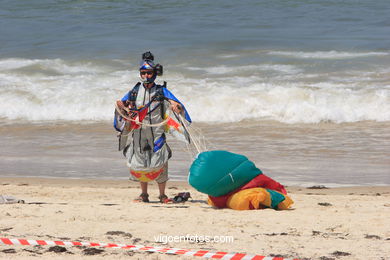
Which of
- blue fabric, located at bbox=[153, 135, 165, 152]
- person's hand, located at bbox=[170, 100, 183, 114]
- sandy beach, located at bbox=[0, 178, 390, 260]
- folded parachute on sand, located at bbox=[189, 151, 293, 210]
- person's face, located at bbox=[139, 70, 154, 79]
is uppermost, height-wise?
person's face, located at bbox=[139, 70, 154, 79]

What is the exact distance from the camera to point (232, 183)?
7250 mm

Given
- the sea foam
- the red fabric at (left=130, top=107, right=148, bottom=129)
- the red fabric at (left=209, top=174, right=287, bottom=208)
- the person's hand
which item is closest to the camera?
the red fabric at (left=209, top=174, right=287, bottom=208)

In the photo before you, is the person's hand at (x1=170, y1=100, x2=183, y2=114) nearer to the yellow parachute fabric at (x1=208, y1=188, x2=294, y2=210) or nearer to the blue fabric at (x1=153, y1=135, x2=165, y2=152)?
the blue fabric at (x1=153, y1=135, x2=165, y2=152)

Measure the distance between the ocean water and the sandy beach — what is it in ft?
6.53

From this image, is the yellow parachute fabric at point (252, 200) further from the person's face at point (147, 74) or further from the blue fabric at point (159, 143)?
the person's face at point (147, 74)

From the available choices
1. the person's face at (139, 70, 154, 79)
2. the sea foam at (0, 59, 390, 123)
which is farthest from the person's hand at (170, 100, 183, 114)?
the sea foam at (0, 59, 390, 123)

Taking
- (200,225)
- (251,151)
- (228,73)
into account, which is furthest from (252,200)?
(228,73)

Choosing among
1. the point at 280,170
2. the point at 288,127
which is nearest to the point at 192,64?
the point at 288,127

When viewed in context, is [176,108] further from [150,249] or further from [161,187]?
[150,249]

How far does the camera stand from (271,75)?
17375 mm

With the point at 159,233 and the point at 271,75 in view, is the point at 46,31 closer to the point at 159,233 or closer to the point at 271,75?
the point at 271,75

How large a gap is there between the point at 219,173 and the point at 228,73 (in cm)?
1073

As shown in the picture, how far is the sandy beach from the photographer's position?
17.6 feet

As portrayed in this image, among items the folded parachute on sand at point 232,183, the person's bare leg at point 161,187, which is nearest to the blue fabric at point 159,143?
the person's bare leg at point 161,187
